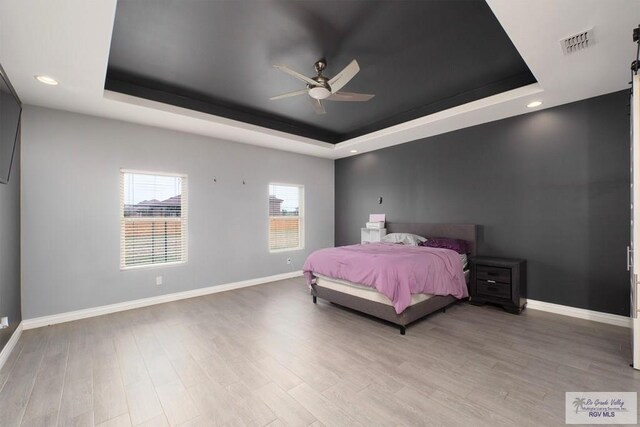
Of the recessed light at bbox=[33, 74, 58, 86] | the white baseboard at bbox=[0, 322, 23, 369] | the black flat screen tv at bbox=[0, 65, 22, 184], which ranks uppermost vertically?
the recessed light at bbox=[33, 74, 58, 86]

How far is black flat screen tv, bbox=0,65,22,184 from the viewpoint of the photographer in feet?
8.19

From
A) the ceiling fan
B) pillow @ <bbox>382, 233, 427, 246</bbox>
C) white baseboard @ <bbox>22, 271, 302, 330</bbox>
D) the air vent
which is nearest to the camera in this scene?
the air vent

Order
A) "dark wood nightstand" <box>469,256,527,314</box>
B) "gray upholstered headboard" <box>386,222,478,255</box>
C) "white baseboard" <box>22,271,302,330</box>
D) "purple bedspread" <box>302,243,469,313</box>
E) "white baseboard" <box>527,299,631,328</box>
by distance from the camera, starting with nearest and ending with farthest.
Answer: "purple bedspread" <box>302,243,469,313</box> → "white baseboard" <box>527,299,631,328</box> → "white baseboard" <box>22,271,302,330</box> → "dark wood nightstand" <box>469,256,527,314</box> → "gray upholstered headboard" <box>386,222,478,255</box>

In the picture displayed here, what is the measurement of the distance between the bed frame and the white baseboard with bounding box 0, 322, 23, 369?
128 inches

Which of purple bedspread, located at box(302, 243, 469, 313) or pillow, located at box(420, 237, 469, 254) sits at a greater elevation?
pillow, located at box(420, 237, 469, 254)

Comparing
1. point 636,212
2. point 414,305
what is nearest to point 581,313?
point 636,212

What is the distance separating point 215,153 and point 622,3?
497cm

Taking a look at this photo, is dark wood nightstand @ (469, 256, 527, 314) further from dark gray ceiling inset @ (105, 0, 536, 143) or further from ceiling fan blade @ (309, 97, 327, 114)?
ceiling fan blade @ (309, 97, 327, 114)

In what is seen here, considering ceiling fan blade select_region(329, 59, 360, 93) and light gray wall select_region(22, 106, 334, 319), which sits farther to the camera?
light gray wall select_region(22, 106, 334, 319)

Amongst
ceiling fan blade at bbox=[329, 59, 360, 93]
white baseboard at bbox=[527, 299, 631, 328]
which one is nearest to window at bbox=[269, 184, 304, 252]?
ceiling fan blade at bbox=[329, 59, 360, 93]

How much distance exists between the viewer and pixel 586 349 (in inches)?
103

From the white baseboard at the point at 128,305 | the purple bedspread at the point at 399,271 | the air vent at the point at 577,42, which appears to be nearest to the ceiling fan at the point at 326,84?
the air vent at the point at 577,42

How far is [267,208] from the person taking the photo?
18.2 ft

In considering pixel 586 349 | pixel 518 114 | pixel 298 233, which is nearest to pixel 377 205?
pixel 298 233
